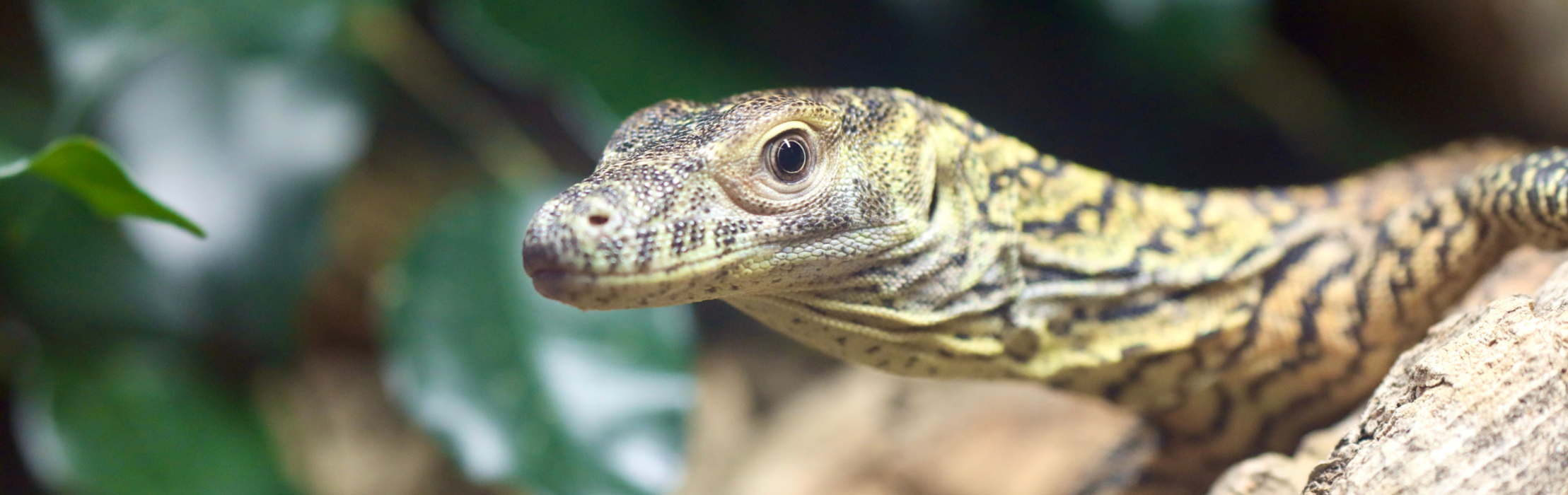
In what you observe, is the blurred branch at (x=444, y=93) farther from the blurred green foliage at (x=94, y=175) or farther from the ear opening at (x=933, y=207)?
the ear opening at (x=933, y=207)

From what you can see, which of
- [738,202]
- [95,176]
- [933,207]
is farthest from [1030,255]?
[95,176]

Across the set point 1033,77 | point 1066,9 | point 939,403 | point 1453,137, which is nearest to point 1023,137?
point 1033,77

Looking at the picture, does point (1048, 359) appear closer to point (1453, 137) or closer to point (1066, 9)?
point (1066, 9)

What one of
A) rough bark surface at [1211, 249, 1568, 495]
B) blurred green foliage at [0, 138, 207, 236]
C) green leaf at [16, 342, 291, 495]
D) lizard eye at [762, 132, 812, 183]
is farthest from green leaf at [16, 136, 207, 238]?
rough bark surface at [1211, 249, 1568, 495]

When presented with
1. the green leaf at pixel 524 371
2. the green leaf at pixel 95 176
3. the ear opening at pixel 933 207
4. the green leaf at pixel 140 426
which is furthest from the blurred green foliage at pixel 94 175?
the ear opening at pixel 933 207

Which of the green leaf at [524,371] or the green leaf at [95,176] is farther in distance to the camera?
the green leaf at [524,371]

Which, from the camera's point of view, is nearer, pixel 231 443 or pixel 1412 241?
pixel 1412 241
